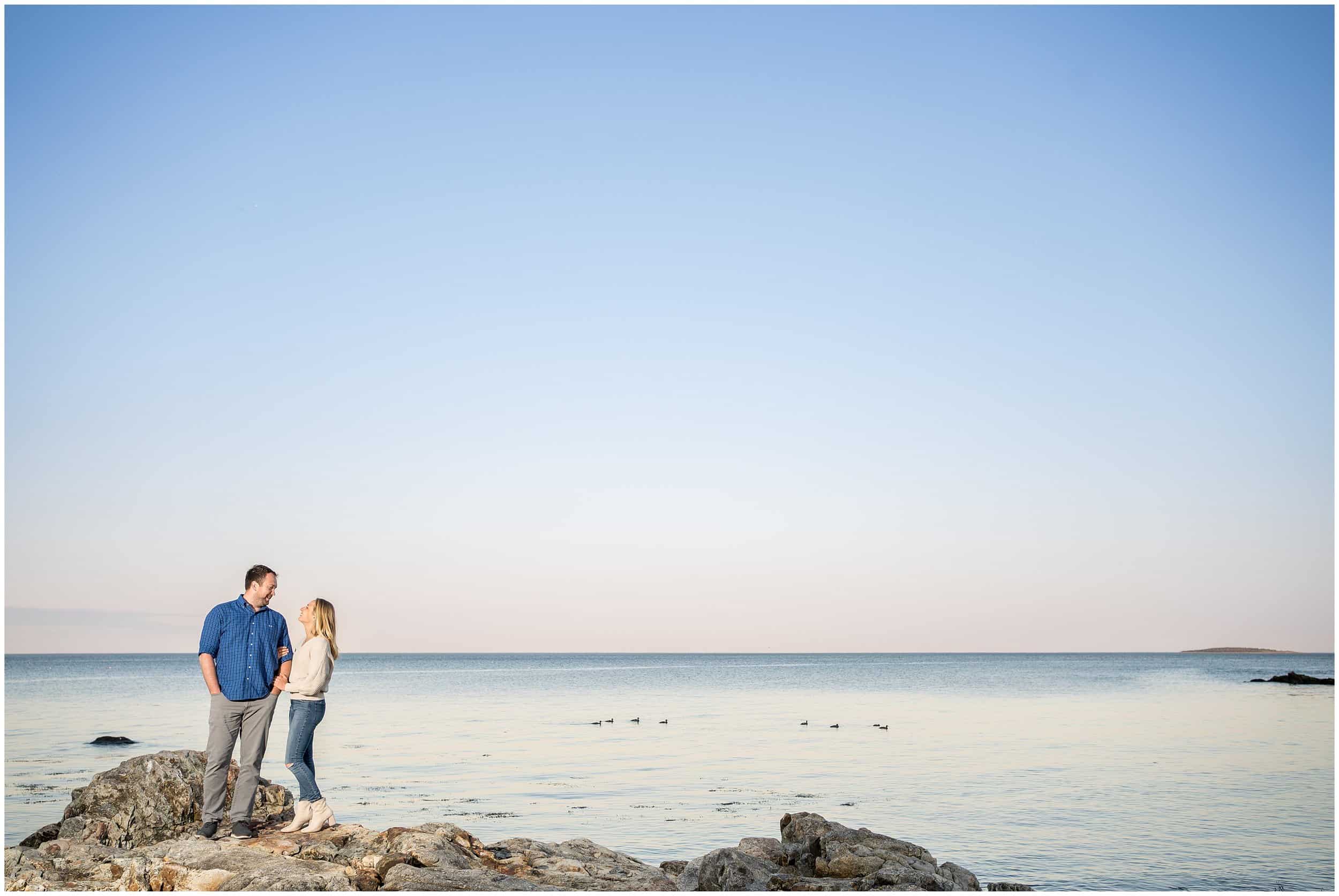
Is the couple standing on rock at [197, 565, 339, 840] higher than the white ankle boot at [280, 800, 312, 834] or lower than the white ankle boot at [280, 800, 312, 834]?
higher

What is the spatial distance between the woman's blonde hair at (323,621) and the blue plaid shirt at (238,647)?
0.46 metres

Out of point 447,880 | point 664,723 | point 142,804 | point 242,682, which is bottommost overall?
point 664,723

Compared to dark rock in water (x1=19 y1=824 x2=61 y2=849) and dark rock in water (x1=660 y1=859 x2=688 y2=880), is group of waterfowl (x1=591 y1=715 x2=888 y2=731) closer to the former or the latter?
dark rock in water (x1=660 y1=859 x2=688 y2=880)

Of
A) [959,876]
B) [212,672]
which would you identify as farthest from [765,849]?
[212,672]

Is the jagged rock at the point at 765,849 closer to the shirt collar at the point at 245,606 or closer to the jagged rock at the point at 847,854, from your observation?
→ the jagged rock at the point at 847,854

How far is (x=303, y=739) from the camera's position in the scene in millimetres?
9109

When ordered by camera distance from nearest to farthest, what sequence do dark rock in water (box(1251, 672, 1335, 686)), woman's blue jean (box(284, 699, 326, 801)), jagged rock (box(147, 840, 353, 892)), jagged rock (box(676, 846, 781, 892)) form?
jagged rock (box(147, 840, 353, 892)) < woman's blue jean (box(284, 699, 326, 801)) < jagged rock (box(676, 846, 781, 892)) < dark rock in water (box(1251, 672, 1335, 686))

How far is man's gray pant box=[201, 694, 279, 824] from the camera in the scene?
30.4ft

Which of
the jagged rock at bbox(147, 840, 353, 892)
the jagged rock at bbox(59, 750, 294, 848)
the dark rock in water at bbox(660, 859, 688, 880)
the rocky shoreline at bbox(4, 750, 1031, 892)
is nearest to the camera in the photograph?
the jagged rock at bbox(147, 840, 353, 892)

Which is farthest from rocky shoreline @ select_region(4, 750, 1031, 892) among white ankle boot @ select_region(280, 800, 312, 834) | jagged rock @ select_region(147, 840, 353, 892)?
white ankle boot @ select_region(280, 800, 312, 834)

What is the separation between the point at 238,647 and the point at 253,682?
33cm

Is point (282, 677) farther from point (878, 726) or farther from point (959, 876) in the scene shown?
point (878, 726)

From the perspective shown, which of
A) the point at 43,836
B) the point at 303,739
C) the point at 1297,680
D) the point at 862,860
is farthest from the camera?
the point at 1297,680

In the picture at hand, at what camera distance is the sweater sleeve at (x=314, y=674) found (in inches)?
359
